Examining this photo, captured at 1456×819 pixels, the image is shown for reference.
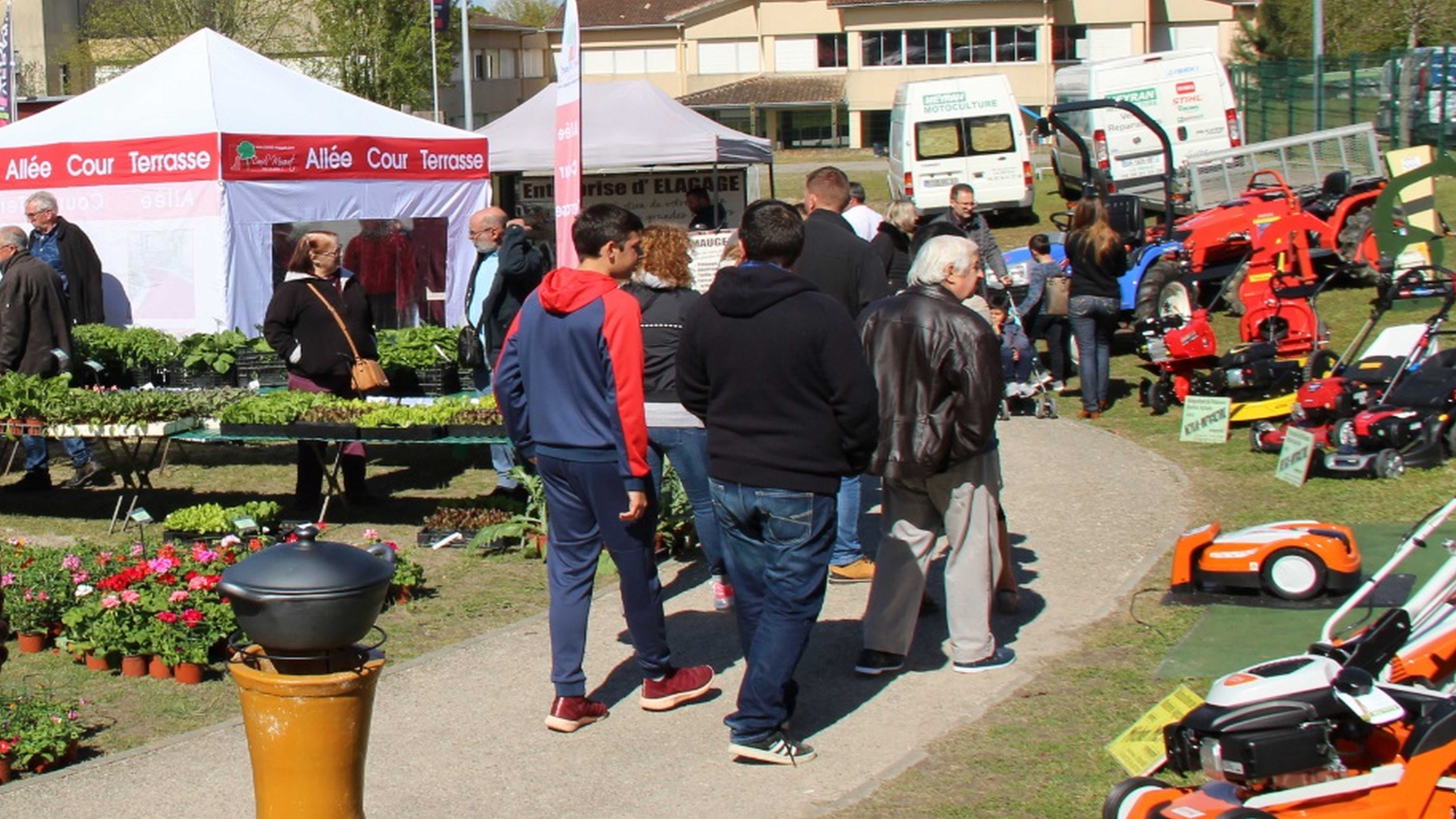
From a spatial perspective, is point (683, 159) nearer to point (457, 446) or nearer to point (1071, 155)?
point (457, 446)

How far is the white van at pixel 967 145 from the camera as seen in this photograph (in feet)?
89.0

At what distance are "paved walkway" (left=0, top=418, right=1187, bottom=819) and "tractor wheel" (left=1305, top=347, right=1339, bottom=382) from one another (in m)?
4.04

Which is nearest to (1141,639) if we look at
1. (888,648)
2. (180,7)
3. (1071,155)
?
(888,648)

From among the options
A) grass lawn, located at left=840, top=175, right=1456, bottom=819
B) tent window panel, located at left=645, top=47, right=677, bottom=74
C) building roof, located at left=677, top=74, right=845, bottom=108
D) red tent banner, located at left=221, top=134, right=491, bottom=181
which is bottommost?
grass lawn, located at left=840, top=175, right=1456, bottom=819

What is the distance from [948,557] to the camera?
671 cm

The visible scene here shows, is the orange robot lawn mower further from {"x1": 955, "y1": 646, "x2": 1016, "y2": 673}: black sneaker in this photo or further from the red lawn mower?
the red lawn mower

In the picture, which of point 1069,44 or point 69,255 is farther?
point 1069,44

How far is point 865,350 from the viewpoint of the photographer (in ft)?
21.8

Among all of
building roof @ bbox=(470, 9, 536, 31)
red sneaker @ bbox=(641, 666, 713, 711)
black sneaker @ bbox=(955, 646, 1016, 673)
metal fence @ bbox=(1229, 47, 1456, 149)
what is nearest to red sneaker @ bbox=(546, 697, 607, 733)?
red sneaker @ bbox=(641, 666, 713, 711)

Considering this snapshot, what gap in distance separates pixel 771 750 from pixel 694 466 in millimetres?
1896

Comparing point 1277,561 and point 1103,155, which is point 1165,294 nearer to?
point 1277,561

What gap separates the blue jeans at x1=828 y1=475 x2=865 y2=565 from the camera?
8023mm

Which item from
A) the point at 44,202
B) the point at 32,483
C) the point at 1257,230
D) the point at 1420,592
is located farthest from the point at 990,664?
the point at 1257,230

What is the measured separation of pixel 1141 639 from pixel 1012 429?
5994 millimetres
